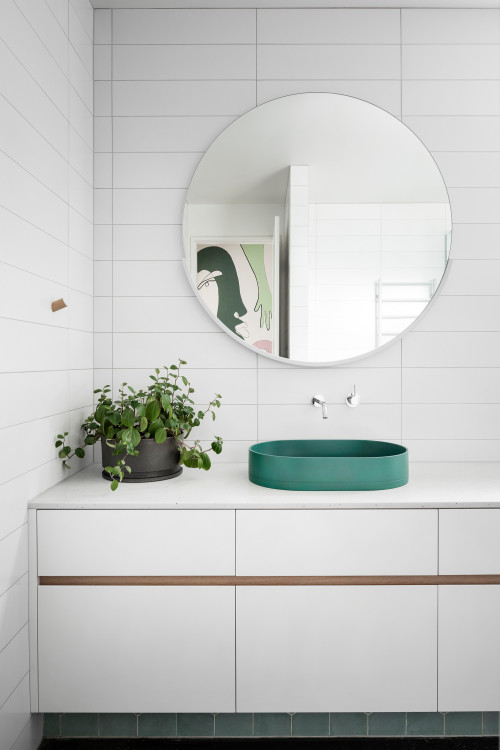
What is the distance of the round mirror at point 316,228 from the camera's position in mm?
2039

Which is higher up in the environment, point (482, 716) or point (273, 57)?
point (273, 57)

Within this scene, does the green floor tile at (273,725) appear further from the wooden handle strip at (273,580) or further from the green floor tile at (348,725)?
the wooden handle strip at (273,580)

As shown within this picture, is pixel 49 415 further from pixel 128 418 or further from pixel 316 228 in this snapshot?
pixel 316 228

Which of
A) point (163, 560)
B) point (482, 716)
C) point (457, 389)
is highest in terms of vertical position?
point (457, 389)

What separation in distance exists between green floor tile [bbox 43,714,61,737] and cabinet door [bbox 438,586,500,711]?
4.01 feet

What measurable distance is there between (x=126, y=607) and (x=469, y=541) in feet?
3.33

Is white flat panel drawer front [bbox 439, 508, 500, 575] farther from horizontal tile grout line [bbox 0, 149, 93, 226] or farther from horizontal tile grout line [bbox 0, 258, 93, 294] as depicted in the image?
horizontal tile grout line [bbox 0, 149, 93, 226]

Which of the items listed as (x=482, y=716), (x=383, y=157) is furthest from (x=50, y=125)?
(x=482, y=716)

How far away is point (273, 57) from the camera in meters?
2.05

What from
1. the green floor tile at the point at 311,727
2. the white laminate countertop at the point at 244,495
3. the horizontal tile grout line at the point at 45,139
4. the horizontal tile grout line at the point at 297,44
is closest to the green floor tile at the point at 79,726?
the green floor tile at the point at 311,727

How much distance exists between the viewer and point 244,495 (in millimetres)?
1610

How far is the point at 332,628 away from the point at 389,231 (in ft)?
4.62

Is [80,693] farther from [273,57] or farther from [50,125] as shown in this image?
[273,57]

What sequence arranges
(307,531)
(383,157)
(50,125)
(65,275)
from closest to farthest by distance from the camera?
(307,531) → (50,125) → (65,275) → (383,157)
